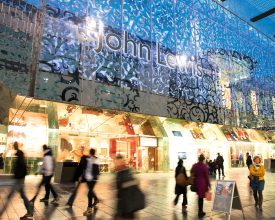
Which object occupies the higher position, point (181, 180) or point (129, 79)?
point (129, 79)

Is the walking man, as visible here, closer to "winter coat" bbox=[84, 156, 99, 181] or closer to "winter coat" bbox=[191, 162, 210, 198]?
"winter coat" bbox=[84, 156, 99, 181]

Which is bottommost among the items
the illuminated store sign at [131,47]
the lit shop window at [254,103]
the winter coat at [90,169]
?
the winter coat at [90,169]

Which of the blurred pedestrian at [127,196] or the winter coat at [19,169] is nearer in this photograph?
Answer: the blurred pedestrian at [127,196]

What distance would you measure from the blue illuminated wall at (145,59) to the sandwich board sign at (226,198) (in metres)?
8.11

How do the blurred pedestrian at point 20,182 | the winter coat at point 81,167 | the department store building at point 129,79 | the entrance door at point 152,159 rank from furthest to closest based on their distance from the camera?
the entrance door at point 152,159
the department store building at point 129,79
the winter coat at point 81,167
the blurred pedestrian at point 20,182

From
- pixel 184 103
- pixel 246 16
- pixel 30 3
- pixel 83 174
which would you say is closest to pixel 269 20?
pixel 246 16

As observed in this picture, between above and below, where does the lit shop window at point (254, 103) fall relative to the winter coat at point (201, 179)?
above

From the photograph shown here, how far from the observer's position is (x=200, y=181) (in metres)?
6.84

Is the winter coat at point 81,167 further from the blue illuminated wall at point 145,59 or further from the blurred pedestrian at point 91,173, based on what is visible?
the blue illuminated wall at point 145,59

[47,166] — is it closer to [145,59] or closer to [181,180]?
[181,180]

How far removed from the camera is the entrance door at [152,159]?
19547 mm

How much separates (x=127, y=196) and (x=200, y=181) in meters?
2.85

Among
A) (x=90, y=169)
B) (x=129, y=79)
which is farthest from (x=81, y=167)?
(x=129, y=79)

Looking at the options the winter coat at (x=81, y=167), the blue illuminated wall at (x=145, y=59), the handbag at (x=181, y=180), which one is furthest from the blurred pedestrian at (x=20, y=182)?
the blue illuminated wall at (x=145, y=59)
